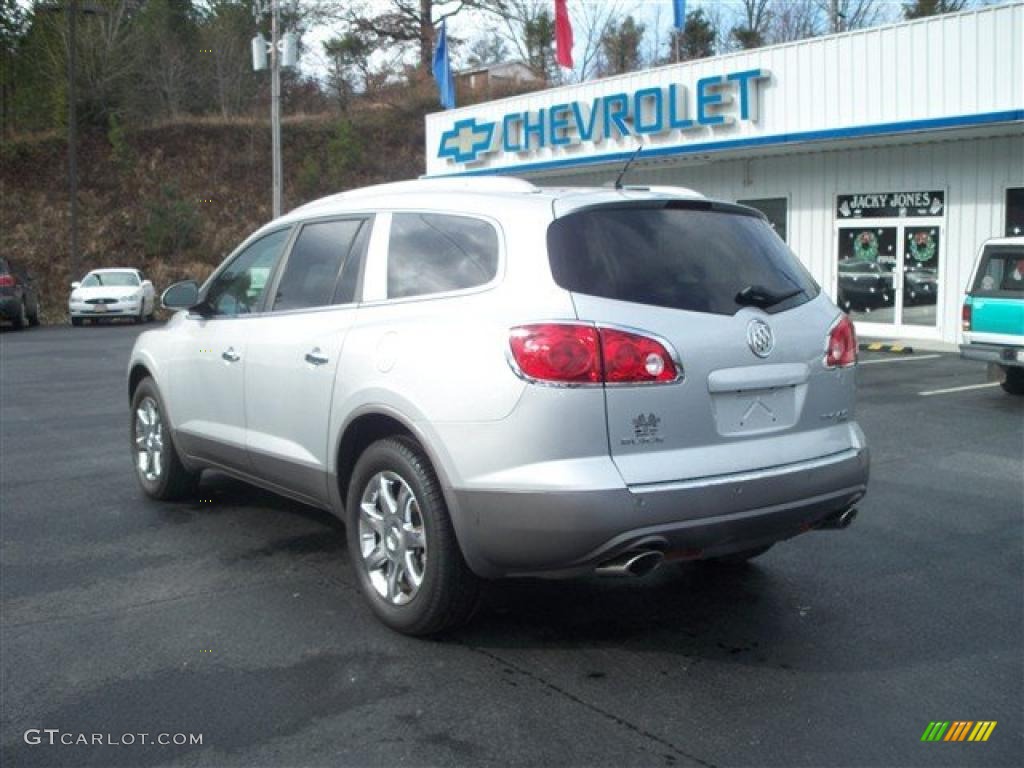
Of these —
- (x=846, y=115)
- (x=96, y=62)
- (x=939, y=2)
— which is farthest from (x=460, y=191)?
(x=939, y=2)

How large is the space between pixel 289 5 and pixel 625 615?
46495 millimetres

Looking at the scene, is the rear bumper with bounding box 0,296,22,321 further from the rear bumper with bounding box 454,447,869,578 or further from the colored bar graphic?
the colored bar graphic

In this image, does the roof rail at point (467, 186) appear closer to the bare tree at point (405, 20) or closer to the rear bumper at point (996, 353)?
the rear bumper at point (996, 353)

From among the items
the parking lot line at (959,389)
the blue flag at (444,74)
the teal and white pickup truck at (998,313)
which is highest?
the blue flag at (444,74)

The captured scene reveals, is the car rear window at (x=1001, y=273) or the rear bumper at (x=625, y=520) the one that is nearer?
the rear bumper at (x=625, y=520)

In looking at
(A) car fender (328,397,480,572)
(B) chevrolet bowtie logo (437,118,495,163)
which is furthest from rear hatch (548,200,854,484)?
(B) chevrolet bowtie logo (437,118,495,163)

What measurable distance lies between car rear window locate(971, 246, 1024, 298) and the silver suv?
8029 mm

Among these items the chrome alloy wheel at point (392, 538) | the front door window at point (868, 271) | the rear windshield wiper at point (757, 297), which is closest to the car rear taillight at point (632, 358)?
the rear windshield wiper at point (757, 297)

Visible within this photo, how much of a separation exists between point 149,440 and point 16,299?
69.9ft

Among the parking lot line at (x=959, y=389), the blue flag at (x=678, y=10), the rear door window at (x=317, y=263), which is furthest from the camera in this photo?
the blue flag at (x=678, y=10)

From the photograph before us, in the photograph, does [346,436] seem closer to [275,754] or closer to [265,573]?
[265,573]

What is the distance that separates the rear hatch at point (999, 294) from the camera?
1164 centimetres

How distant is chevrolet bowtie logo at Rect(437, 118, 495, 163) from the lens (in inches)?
1006

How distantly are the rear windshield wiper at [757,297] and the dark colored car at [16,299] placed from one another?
2456cm
